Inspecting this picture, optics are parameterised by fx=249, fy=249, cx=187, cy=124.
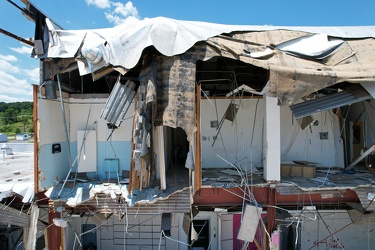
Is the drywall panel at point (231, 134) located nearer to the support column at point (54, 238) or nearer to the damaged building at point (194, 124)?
the damaged building at point (194, 124)

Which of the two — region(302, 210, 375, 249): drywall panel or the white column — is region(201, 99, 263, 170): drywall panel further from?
region(302, 210, 375, 249): drywall panel

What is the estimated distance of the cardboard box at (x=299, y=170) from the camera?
23.1 feet

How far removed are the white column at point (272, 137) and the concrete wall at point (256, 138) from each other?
2.06 metres

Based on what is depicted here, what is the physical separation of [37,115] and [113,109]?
180cm

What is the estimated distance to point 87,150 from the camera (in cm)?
741

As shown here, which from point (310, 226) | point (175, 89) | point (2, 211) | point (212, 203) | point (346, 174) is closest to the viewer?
point (175, 89)

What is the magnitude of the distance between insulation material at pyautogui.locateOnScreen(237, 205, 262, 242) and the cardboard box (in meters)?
1.88

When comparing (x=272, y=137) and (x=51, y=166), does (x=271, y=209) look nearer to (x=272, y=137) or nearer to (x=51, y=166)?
(x=272, y=137)

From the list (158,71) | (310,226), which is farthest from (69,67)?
(310,226)

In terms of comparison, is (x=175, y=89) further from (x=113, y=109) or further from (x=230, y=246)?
(x=230, y=246)

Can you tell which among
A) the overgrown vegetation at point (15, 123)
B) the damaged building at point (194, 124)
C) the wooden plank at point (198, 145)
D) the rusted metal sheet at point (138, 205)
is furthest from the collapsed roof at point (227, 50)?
the overgrown vegetation at point (15, 123)

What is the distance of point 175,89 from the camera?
17.6 ft

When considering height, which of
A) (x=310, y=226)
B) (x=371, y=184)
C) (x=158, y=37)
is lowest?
(x=310, y=226)

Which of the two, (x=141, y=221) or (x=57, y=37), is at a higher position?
(x=57, y=37)
